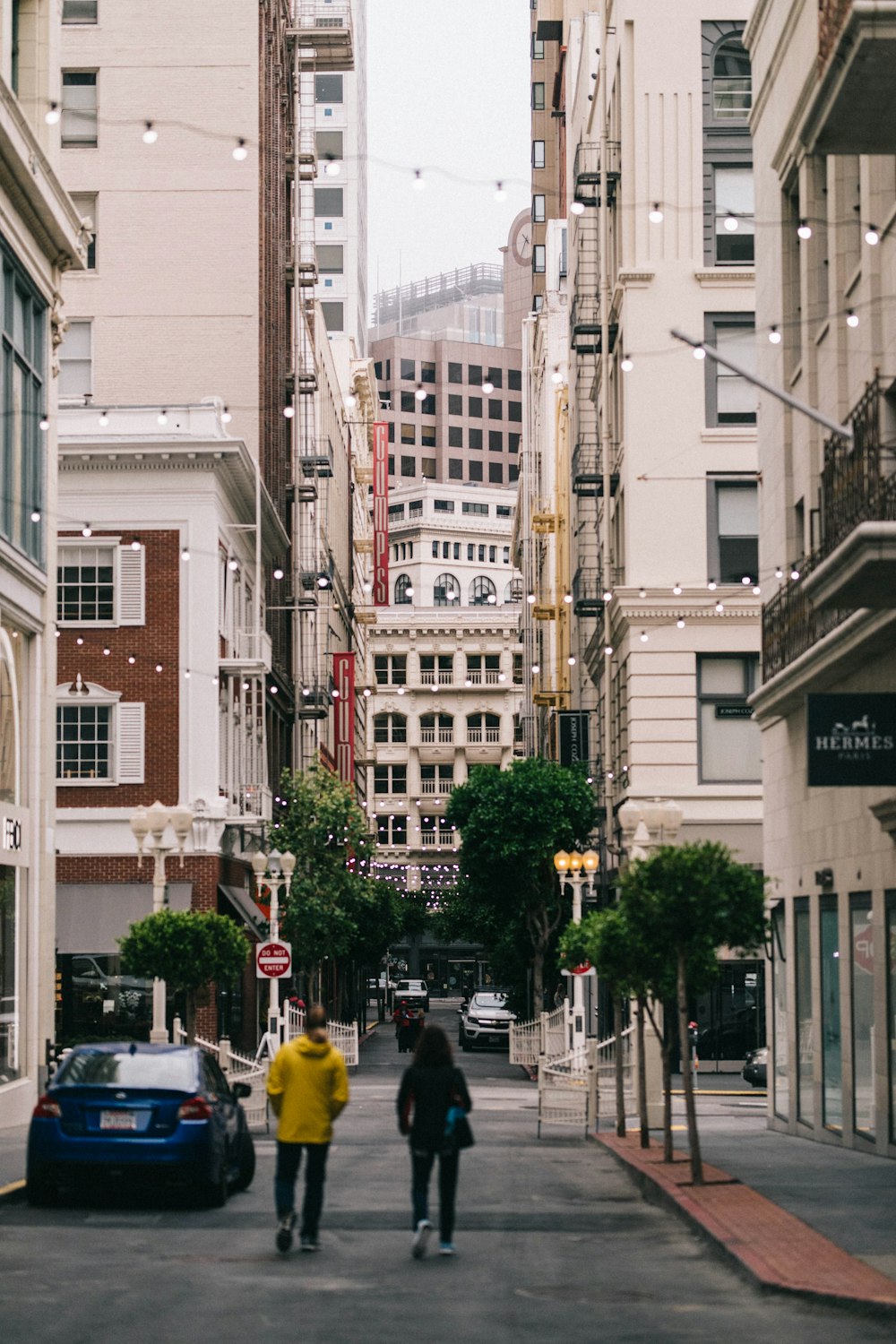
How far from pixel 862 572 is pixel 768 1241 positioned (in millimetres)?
5280

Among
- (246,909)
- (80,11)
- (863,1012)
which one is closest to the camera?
(863,1012)

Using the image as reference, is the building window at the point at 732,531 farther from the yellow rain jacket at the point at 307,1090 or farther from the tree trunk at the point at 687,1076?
the yellow rain jacket at the point at 307,1090

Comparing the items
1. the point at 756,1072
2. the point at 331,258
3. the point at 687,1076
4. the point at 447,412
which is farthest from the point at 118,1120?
the point at 447,412

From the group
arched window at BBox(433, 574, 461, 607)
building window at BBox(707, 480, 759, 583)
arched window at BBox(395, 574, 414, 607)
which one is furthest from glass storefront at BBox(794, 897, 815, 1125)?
arched window at BBox(433, 574, 461, 607)

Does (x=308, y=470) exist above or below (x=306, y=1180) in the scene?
above

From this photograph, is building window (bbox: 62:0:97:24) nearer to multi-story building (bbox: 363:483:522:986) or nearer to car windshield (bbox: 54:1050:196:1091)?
car windshield (bbox: 54:1050:196:1091)

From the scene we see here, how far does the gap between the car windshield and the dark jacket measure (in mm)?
3242

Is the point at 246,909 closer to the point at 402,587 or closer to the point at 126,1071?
the point at 126,1071

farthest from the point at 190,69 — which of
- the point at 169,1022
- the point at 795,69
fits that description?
the point at 795,69

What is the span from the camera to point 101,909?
4216 centimetres

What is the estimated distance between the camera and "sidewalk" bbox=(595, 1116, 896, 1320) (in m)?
12.1

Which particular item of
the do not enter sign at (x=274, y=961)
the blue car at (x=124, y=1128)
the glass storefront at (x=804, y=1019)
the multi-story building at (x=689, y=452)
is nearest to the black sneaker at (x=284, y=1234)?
the blue car at (x=124, y=1128)

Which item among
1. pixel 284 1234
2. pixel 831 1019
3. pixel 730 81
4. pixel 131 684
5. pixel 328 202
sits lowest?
pixel 284 1234

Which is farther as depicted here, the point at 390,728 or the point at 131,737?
the point at 390,728
